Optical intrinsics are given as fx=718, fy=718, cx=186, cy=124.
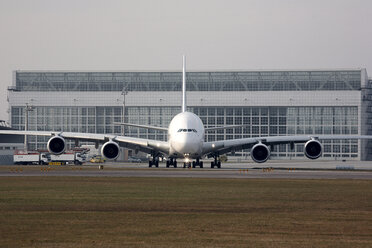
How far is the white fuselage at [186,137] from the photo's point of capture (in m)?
64.0

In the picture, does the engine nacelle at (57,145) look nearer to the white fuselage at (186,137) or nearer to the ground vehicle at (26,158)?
the white fuselage at (186,137)

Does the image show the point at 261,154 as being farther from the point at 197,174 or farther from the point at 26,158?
the point at 26,158

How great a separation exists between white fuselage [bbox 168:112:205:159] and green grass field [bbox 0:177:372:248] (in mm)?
29777

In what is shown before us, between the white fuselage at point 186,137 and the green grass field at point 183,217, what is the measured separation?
97.7 ft

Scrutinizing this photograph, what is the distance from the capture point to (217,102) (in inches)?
5394

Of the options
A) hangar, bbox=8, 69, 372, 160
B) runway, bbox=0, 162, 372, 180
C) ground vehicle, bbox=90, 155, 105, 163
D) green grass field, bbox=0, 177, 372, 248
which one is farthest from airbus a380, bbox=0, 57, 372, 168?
hangar, bbox=8, 69, 372, 160

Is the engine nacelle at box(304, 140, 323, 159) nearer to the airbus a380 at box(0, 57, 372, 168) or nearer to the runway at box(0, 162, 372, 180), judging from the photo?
the airbus a380 at box(0, 57, 372, 168)

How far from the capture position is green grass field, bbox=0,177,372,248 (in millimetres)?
16891

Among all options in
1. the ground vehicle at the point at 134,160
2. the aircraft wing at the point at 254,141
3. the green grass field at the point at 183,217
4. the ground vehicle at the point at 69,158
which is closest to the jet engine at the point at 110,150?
the aircraft wing at the point at 254,141

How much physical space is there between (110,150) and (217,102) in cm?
7390

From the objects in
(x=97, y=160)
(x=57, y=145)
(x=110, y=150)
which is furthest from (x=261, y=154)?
(x=97, y=160)

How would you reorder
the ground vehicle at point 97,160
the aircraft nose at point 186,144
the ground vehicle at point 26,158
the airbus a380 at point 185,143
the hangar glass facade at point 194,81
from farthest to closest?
the hangar glass facade at point 194,81 → the ground vehicle at point 97,160 → the ground vehicle at point 26,158 → the airbus a380 at point 185,143 → the aircraft nose at point 186,144

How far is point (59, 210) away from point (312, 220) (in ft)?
26.7

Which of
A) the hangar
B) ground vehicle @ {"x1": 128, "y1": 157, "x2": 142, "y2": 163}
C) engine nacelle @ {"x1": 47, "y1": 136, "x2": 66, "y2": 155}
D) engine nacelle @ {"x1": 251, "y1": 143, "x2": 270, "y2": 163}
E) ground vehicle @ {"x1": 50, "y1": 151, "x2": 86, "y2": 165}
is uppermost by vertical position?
the hangar
